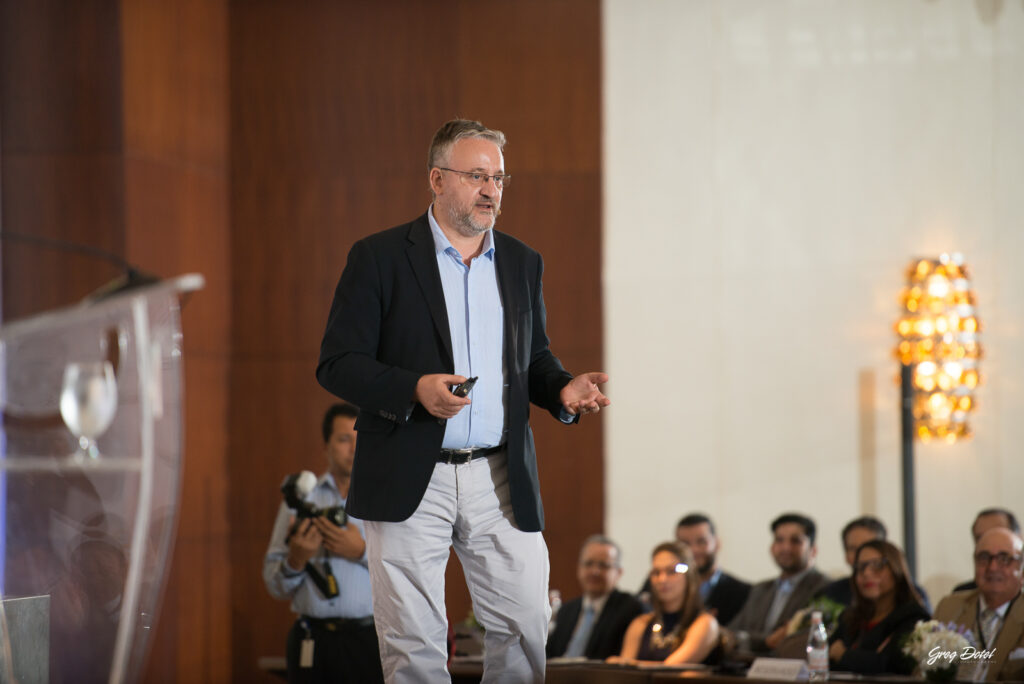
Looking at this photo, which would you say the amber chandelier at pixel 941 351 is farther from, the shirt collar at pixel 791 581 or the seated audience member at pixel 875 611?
the seated audience member at pixel 875 611

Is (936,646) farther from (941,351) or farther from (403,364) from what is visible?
(941,351)

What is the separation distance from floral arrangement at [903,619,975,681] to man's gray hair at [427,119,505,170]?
2.12m

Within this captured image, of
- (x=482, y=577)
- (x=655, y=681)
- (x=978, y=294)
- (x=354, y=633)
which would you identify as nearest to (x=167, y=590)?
(x=354, y=633)

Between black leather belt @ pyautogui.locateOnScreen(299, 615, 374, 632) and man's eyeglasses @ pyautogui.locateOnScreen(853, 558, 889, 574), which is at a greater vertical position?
man's eyeglasses @ pyautogui.locateOnScreen(853, 558, 889, 574)

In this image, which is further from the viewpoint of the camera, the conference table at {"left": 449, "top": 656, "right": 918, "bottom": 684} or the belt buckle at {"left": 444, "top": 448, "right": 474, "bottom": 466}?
the conference table at {"left": 449, "top": 656, "right": 918, "bottom": 684}

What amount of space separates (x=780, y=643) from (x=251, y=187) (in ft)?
12.3

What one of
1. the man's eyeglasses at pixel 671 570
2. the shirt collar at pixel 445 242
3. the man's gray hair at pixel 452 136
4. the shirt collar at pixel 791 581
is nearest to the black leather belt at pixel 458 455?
the shirt collar at pixel 445 242

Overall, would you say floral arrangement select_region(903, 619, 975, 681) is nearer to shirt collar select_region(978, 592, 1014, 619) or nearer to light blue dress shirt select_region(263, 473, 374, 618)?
shirt collar select_region(978, 592, 1014, 619)

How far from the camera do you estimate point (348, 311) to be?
7.93 feet

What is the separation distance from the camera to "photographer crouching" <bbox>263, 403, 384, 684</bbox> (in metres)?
3.61

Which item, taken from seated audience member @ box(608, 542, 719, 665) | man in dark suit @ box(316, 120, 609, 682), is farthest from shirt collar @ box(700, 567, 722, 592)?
man in dark suit @ box(316, 120, 609, 682)

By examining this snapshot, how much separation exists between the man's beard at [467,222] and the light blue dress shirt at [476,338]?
0.13ft

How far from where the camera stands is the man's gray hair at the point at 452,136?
2.51 meters

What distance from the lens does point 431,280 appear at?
8.04 feet
